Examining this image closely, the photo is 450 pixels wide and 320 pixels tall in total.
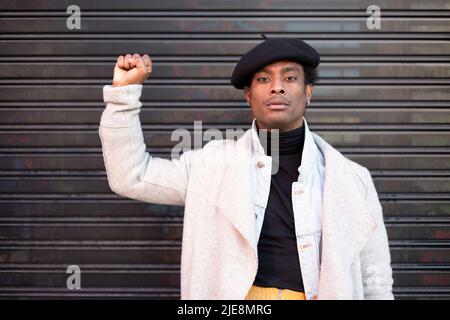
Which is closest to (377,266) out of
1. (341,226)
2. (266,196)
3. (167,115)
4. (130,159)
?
(341,226)

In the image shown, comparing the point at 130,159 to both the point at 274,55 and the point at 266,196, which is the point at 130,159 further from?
the point at 274,55

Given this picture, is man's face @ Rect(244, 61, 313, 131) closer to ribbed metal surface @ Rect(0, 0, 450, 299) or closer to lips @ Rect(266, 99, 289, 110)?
lips @ Rect(266, 99, 289, 110)

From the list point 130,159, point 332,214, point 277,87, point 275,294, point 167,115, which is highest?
point 277,87

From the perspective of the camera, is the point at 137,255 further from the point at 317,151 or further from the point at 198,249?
the point at 317,151

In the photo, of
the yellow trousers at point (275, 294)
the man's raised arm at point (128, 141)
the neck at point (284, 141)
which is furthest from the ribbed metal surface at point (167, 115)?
the yellow trousers at point (275, 294)

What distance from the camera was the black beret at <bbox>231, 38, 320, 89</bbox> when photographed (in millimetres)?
2402

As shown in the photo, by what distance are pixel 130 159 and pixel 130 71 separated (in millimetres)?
442

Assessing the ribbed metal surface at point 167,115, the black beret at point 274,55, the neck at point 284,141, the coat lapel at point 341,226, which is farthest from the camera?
the ribbed metal surface at point 167,115

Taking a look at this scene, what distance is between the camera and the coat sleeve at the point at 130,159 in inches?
90.9

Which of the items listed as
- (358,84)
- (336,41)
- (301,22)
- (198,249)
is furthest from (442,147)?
(198,249)

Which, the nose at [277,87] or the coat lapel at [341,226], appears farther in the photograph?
the nose at [277,87]

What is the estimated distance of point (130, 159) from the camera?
2359 mm

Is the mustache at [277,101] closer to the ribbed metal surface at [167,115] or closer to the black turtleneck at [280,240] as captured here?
the black turtleneck at [280,240]

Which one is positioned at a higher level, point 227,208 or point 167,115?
point 167,115
